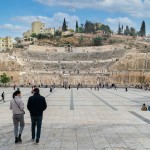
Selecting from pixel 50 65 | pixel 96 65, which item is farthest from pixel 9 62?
pixel 96 65

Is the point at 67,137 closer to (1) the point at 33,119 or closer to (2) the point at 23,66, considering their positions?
(1) the point at 33,119

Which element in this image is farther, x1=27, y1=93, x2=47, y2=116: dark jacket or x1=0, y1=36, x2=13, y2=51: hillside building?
x1=0, y1=36, x2=13, y2=51: hillside building

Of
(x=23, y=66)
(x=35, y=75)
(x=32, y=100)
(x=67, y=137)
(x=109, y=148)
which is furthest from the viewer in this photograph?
(x=23, y=66)

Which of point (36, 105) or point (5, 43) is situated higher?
point (5, 43)

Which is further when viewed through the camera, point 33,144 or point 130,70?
point 130,70

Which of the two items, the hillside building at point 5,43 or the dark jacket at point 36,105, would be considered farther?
the hillside building at point 5,43

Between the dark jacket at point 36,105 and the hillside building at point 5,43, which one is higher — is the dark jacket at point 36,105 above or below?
below

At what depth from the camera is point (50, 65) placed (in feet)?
370

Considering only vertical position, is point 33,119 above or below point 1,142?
above

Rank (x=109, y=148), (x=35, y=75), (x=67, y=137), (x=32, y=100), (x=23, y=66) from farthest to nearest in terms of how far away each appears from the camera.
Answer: (x=23, y=66)
(x=35, y=75)
(x=67, y=137)
(x=32, y=100)
(x=109, y=148)

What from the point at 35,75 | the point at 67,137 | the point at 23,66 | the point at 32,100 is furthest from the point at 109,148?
the point at 23,66

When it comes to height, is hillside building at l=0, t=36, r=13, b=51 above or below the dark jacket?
above

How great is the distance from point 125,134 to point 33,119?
3337 millimetres

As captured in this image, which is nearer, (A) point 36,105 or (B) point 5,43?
(A) point 36,105
